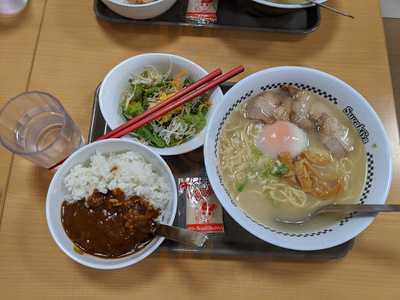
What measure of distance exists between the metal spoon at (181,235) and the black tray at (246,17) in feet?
2.50

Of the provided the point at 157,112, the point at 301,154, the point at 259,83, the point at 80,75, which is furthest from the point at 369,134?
the point at 80,75

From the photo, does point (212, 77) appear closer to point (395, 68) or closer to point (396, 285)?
Result: point (396, 285)

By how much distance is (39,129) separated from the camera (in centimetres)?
133

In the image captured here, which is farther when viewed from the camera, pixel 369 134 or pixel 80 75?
A: pixel 80 75

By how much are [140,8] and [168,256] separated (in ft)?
2.62

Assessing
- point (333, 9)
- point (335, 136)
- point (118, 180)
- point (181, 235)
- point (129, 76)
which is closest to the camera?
point (181, 235)

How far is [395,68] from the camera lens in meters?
2.35

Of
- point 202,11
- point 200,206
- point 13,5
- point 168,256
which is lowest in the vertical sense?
point 168,256

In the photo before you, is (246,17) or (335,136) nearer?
(335,136)

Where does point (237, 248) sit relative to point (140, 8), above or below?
below

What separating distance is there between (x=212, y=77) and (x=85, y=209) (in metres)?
0.56

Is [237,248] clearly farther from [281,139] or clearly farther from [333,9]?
[333,9]

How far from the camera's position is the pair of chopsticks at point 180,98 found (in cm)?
128

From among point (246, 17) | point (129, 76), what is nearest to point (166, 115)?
point (129, 76)
